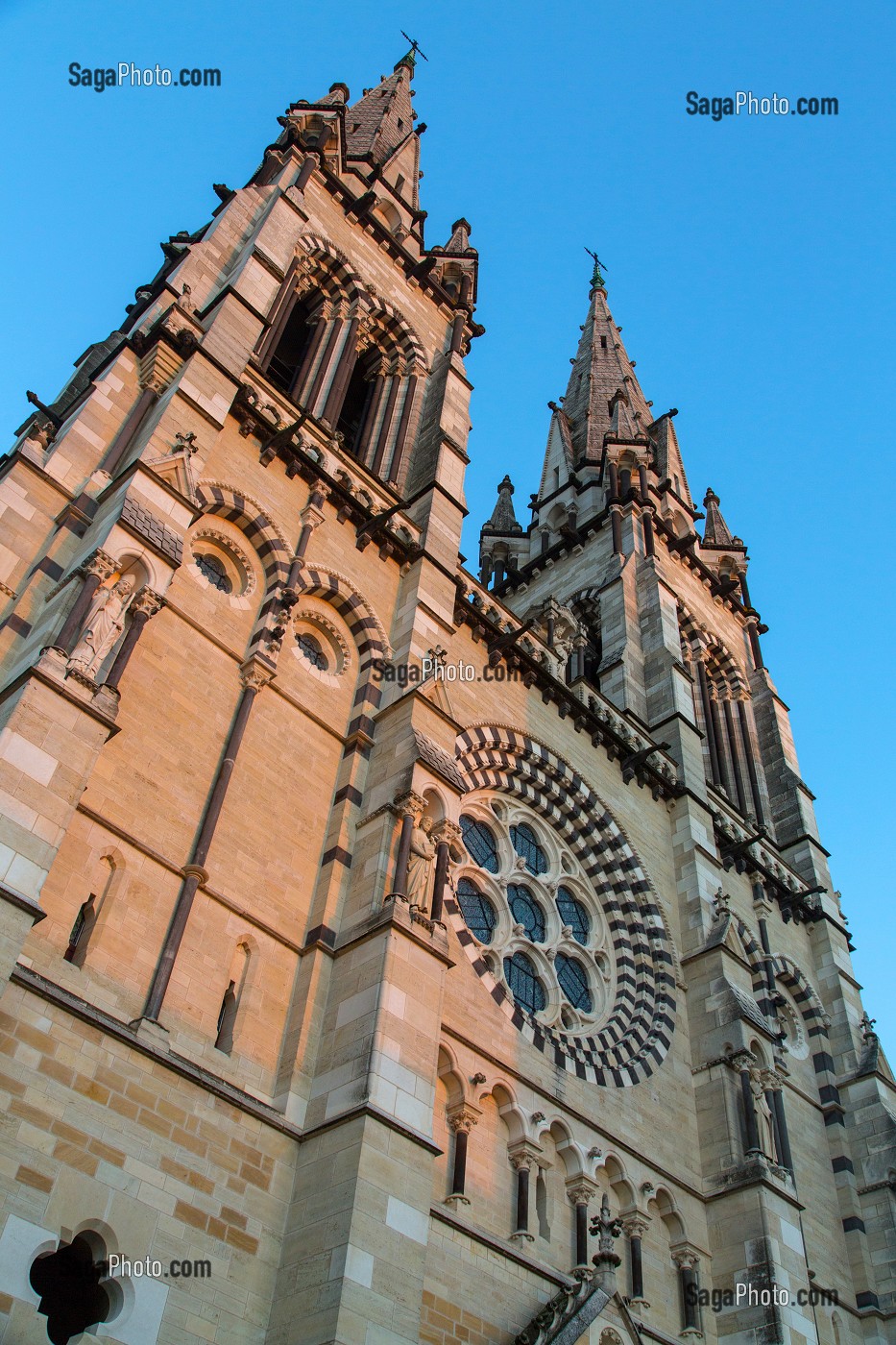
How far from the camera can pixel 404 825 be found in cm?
1259

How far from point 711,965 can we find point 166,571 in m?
9.75

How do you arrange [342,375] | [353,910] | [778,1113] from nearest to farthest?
[353,910] → [778,1113] → [342,375]

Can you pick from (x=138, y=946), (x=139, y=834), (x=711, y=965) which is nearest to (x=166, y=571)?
(x=139, y=834)

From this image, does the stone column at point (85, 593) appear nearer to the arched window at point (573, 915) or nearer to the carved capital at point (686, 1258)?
the arched window at point (573, 915)

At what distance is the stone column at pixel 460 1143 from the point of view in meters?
11.6

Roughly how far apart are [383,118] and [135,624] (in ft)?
72.0

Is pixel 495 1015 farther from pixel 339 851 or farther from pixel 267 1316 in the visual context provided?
pixel 267 1316

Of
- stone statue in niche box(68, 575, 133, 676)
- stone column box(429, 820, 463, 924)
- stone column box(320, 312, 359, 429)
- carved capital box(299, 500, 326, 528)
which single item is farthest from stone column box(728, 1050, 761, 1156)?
stone column box(320, 312, 359, 429)

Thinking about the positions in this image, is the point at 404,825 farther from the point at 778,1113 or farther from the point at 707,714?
the point at 707,714

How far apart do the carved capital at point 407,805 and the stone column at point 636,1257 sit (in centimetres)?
515

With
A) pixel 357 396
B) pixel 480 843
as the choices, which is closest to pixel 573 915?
pixel 480 843

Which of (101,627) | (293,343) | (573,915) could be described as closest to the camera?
(101,627)

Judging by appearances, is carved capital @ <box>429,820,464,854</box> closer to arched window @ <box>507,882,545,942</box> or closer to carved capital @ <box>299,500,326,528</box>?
arched window @ <box>507,882,545,942</box>

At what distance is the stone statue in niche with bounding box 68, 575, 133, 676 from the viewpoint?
1045 cm
